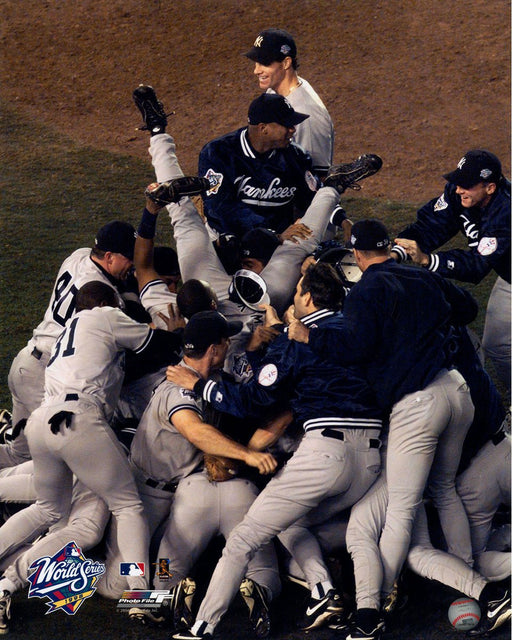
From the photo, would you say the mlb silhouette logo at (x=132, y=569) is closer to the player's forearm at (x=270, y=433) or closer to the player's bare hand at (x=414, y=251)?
the player's forearm at (x=270, y=433)

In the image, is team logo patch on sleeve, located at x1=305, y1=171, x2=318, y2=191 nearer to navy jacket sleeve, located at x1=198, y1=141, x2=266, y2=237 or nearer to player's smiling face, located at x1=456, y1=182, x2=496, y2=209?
navy jacket sleeve, located at x1=198, y1=141, x2=266, y2=237

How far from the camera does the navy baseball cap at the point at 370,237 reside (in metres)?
5.42

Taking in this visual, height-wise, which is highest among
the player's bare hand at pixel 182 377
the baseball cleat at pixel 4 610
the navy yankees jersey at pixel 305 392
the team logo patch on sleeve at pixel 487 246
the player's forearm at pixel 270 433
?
the team logo patch on sleeve at pixel 487 246

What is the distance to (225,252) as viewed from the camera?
258 inches

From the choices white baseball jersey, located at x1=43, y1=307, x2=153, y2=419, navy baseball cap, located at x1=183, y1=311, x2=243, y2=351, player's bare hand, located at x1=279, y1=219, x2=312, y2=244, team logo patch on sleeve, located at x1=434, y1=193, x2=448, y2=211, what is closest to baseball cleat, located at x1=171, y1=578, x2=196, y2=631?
white baseball jersey, located at x1=43, y1=307, x2=153, y2=419

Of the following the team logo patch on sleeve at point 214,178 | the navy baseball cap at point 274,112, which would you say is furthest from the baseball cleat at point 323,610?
the navy baseball cap at point 274,112

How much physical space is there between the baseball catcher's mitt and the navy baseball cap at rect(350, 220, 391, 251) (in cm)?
129

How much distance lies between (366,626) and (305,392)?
45.7 inches

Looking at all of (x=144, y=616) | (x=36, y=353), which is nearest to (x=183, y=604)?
(x=144, y=616)

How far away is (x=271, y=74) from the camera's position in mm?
7641

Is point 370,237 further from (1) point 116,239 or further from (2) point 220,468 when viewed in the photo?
(1) point 116,239

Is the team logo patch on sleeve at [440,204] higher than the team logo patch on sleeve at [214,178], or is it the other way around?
the team logo patch on sleeve at [214,178]

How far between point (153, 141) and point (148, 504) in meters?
2.50

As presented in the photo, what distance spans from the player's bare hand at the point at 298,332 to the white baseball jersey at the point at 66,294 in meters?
1.21
